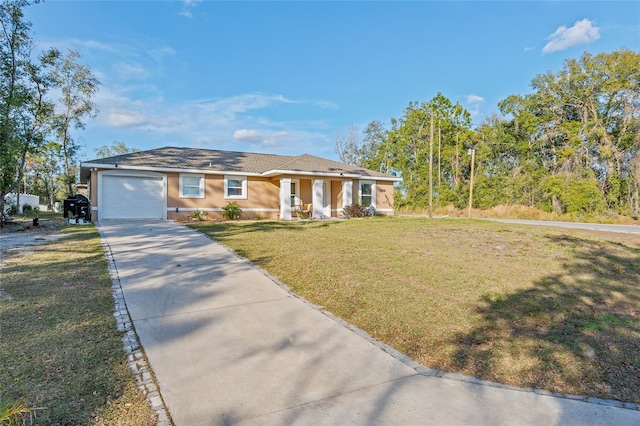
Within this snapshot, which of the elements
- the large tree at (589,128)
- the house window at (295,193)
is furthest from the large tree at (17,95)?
the large tree at (589,128)

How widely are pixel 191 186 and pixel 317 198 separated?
6641 millimetres

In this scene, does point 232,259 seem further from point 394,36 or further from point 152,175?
point 394,36

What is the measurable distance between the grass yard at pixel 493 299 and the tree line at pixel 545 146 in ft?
48.5

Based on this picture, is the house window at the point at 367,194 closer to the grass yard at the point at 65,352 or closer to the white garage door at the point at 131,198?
the white garage door at the point at 131,198

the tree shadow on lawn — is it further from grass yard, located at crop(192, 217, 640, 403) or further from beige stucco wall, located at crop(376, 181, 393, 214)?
beige stucco wall, located at crop(376, 181, 393, 214)

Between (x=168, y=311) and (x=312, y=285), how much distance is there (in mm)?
2193

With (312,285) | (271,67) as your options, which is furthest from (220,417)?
(271,67)

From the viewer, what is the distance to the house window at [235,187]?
17.8 metres

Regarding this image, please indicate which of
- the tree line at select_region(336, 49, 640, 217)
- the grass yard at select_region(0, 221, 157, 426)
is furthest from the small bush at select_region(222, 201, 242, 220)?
the tree line at select_region(336, 49, 640, 217)

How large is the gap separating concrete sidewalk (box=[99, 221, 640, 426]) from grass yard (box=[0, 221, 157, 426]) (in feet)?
0.96

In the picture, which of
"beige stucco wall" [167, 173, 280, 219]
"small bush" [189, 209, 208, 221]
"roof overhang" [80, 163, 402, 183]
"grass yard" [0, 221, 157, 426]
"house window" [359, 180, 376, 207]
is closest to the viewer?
"grass yard" [0, 221, 157, 426]

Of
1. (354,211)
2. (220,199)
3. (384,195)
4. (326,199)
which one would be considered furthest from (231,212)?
(384,195)

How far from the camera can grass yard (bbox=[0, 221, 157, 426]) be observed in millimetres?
2326

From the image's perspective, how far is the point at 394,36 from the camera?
48.3ft
